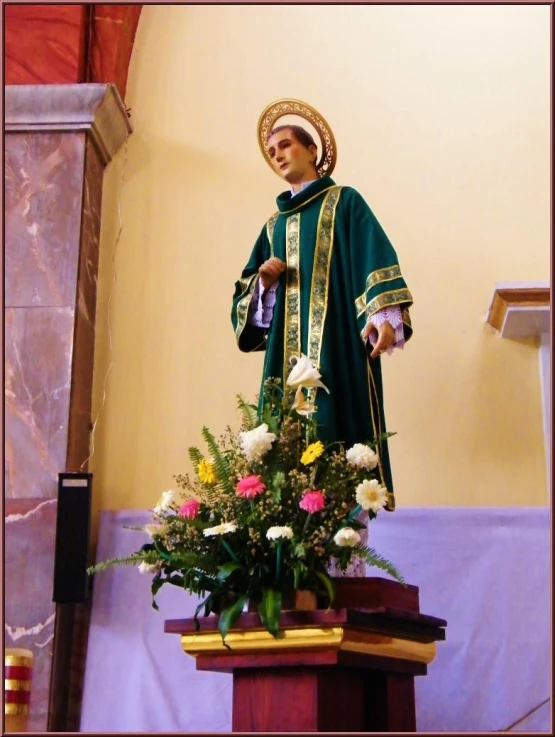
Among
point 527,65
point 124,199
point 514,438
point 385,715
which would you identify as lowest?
point 385,715

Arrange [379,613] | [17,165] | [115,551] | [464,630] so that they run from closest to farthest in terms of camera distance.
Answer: [379,613] < [464,630] < [115,551] < [17,165]

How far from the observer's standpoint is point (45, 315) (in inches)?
176

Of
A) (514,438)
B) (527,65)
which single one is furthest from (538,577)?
(527,65)

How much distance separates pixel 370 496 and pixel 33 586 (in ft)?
5.56

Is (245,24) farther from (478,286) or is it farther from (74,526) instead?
(74,526)

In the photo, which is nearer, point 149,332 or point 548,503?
point 548,503

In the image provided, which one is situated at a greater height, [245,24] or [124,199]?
[245,24]

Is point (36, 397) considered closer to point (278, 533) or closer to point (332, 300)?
point (332, 300)

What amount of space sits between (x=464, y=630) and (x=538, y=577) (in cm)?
37

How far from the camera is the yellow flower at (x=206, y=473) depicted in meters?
3.14

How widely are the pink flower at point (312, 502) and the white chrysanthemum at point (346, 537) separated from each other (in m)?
0.09

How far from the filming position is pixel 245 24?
17.2ft

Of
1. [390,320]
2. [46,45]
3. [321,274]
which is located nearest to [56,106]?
[46,45]

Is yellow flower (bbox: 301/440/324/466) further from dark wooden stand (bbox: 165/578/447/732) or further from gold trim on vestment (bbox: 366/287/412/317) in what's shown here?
gold trim on vestment (bbox: 366/287/412/317)
